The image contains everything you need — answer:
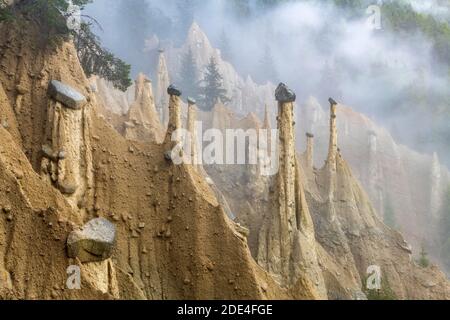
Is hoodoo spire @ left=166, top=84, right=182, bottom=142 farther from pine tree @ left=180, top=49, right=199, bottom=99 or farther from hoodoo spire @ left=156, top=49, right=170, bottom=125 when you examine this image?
pine tree @ left=180, top=49, right=199, bottom=99

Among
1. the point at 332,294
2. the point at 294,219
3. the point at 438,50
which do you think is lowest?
the point at 332,294

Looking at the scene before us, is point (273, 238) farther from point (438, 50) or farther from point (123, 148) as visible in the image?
point (438, 50)

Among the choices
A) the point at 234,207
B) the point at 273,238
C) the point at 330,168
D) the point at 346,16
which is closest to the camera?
the point at 273,238

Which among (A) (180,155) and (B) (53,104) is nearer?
(B) (53,104)

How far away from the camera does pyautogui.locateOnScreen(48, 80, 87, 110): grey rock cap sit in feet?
33.0

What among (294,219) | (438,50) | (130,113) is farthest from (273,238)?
(438,50)

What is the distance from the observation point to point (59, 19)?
1155 cm

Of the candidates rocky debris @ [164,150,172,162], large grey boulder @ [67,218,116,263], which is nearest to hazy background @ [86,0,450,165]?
rocky debris @ [164,150,172,162]

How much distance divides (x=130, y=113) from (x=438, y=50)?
56096mm

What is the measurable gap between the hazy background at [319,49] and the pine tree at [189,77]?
4.74 meters

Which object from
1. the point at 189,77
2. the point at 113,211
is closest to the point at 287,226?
the point at 113,211

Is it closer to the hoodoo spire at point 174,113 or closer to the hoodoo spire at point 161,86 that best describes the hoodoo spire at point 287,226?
the hoodoo spire at point 174,113

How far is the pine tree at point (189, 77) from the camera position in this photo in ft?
178

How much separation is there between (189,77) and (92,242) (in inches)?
1927
